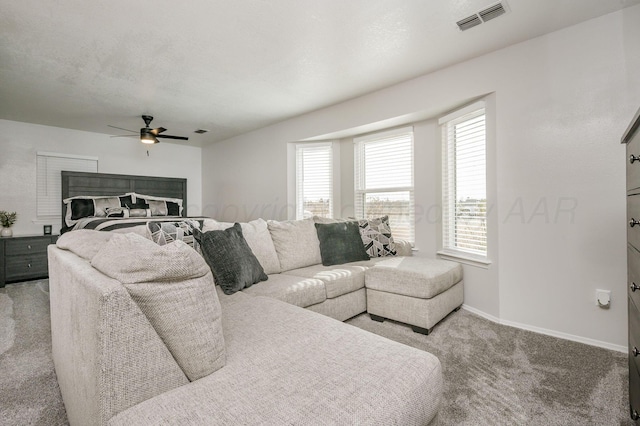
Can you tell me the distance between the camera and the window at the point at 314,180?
4871 mm

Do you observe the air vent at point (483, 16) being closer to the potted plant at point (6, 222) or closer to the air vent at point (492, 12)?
the air vent at point (492, 12)

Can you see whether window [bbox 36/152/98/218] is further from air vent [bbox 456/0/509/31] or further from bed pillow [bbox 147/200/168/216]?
air vent [bbox 456/0/509/31]

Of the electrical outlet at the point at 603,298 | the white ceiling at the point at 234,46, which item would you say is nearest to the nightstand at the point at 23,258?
the white ceiling at the point at 234,46

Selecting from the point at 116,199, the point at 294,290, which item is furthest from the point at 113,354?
the point at 116,199

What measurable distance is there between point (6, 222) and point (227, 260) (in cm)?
473

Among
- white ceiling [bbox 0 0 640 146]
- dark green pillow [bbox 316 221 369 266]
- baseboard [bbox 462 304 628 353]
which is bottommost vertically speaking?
baseboard [bbox 462 304 628 353]

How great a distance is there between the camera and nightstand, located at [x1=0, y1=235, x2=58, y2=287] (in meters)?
4.35

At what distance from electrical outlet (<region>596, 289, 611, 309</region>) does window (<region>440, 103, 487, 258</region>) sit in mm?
893

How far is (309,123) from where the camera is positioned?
473 centimetres

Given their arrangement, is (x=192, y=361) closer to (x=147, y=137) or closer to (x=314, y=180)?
(x=314, y=180)

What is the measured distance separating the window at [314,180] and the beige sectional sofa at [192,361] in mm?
3593

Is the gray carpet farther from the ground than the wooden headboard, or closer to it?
closer to it

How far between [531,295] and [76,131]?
7.08 m

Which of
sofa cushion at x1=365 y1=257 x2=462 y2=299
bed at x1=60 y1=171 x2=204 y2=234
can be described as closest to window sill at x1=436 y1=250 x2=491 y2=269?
sofa cushion at x1=365 y1=257 x2=462 y2=299
